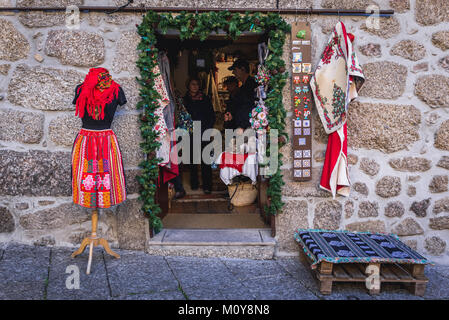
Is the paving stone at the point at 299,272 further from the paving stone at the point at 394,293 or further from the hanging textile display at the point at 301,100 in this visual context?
the hanging textile display at the point at 301,100

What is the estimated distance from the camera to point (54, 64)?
130 inches

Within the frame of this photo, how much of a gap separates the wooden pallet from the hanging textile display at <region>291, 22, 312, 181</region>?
893 millimetres

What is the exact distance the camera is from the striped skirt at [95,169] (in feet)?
9.37

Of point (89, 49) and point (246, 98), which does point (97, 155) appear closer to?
point (89, 49)

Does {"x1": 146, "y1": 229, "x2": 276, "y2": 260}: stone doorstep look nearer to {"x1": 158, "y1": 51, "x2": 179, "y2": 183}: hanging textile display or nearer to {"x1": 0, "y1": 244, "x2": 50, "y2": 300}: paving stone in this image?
{"x1": 158, "y1": 51, "x2": 179, "y2": 183}: hanging textile display

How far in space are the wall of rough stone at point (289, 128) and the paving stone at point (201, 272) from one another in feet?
1.66

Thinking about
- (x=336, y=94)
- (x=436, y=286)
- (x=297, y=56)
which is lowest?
(x=436, y=286)

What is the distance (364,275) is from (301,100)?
5.33 feet

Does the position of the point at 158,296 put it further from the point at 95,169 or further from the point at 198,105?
the point at 198,105

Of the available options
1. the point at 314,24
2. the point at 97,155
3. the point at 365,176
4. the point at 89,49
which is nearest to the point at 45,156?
the point at 97,155

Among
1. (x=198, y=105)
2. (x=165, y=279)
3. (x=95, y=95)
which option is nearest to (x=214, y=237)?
(x=165, y=279)

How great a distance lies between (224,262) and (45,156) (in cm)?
203

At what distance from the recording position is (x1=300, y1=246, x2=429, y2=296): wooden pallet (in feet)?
8.92

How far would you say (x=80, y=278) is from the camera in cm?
285
